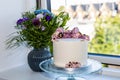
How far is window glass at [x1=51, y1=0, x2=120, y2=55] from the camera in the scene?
1312 mm

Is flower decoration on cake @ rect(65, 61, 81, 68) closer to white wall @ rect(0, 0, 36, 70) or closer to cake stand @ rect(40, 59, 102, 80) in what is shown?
cake stand @ rect(40, 59, 102, 80)

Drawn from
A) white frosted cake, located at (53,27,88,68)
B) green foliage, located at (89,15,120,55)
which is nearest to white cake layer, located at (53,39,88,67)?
white frosted cake, located at (53,27,88,68)

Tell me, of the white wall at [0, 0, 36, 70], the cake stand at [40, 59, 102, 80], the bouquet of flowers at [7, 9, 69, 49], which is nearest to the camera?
the cake stand at [40, 59, 102, 80]

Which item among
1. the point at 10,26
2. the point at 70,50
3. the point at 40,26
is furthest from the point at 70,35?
the point at 10,26

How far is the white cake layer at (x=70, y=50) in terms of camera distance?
3.25ft

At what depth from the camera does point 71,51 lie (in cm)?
99

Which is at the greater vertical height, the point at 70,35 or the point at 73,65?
the point at 70,35

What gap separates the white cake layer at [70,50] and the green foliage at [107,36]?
0.37 meters

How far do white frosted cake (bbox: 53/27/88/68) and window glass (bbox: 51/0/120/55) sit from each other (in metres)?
0.36

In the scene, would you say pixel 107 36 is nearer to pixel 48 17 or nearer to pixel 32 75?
pixel 48 17

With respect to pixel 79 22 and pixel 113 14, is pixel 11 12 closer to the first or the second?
pixel 79 22

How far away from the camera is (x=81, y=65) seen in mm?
1017

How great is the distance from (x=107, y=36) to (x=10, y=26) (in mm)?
561

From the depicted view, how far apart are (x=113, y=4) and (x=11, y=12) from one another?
0.58m
